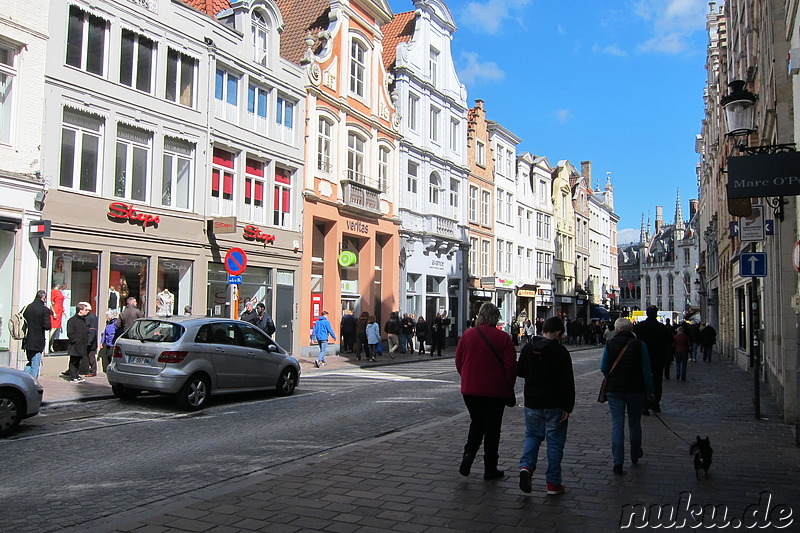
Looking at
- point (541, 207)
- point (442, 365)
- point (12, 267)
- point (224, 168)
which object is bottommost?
point (442, 365)

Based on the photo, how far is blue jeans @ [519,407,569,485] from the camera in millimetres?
6164

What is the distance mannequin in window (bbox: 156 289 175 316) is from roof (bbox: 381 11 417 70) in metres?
18.2

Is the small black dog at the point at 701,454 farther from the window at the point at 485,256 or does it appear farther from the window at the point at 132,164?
the window at the point at 485,256

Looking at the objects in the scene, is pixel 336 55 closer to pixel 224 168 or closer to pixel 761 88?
pixel 224 168

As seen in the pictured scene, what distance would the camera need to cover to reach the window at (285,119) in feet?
80.7

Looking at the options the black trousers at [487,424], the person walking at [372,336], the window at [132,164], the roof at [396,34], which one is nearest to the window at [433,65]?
the roof at [396,34]

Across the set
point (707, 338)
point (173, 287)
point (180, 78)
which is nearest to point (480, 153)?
point (707, 338)

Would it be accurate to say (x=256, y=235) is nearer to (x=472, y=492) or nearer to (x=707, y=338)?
(x=472, y=492)

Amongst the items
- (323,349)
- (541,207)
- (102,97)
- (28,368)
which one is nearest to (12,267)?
(28,368)

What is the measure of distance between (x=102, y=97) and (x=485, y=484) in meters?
15.4

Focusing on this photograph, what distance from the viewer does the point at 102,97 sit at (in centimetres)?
1772

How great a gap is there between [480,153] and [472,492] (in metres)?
37.2

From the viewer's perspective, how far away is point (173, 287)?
20.1 m

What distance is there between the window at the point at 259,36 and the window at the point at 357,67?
5.48m
